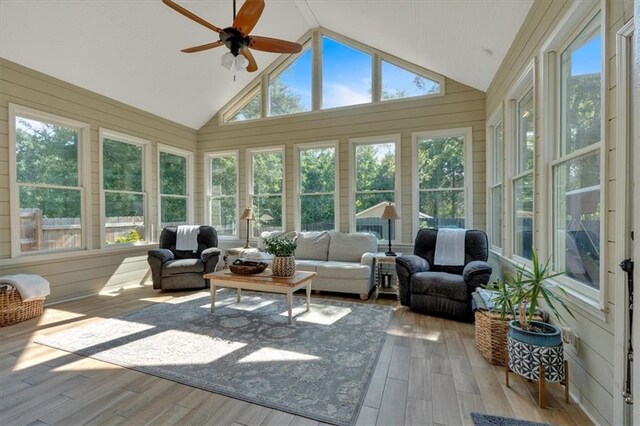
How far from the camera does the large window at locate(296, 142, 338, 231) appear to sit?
5.59 metres

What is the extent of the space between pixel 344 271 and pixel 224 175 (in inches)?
140

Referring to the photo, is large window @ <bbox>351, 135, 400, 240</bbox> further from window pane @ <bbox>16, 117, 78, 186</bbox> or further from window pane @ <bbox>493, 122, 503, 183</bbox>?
window pane @ <bbox>16, 117, 78, 186</bbox>

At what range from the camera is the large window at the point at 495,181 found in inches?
165

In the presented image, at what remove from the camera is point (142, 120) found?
543 centimetres

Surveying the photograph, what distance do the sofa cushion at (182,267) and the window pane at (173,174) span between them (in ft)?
5.86

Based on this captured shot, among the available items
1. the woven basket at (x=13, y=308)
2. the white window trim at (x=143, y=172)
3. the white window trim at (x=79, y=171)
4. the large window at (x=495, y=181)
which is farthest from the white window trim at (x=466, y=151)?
the woven basket at (x=13, y=308)

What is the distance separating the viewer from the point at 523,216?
10.6 ft

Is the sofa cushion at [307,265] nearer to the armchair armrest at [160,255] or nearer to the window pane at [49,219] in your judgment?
the armchair armrest at [160,255]

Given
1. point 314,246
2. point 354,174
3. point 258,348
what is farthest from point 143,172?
point 258,348

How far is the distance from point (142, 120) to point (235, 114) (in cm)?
176

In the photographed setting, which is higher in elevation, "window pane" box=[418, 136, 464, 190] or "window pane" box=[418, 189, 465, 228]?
"window pane" box=[418, 136, 464, 190]

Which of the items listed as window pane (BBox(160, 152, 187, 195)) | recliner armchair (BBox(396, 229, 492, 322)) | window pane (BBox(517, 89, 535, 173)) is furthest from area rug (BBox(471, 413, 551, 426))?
window pane (BBox(160, 152, 187, 195))

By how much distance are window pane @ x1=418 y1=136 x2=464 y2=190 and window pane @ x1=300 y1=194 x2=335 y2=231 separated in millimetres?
1634

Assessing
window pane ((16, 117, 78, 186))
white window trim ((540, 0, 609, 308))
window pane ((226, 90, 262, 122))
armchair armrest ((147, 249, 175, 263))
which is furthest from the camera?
window pane ((226, 90, 262, 122))
